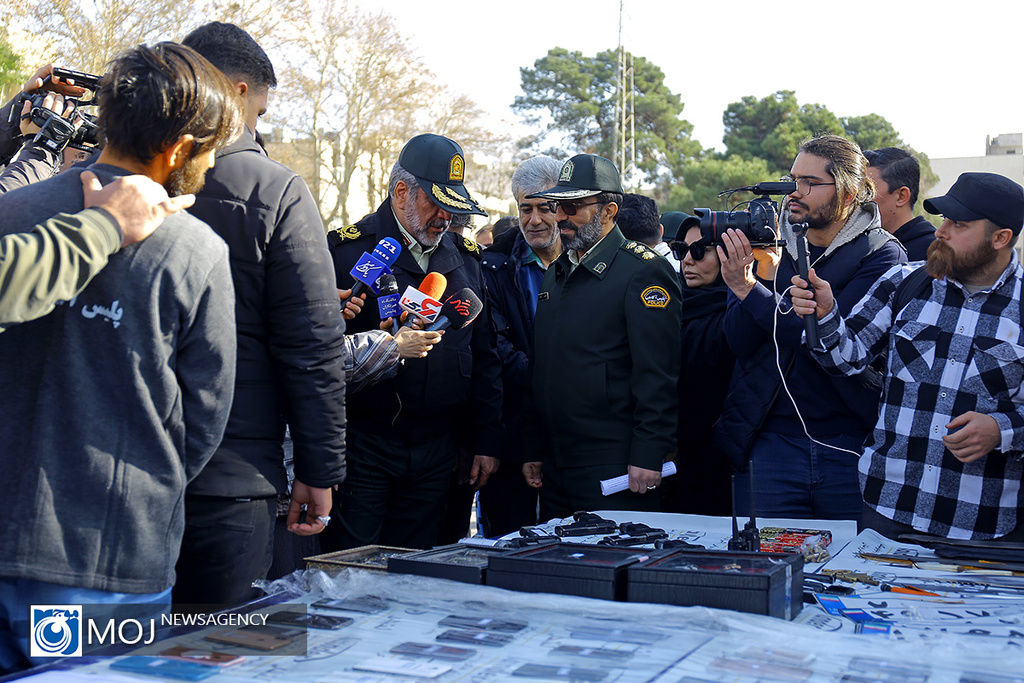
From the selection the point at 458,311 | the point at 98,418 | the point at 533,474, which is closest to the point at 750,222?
the point at 458,311

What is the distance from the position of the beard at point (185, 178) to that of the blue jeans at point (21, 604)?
89 cm

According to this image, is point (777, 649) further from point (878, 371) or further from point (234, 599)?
point (878, 371)

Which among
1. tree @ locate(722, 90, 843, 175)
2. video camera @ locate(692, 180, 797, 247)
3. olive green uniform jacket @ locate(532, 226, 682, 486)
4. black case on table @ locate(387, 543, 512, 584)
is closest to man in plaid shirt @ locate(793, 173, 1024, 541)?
video camera @ locate(692, 180, 797, 247)

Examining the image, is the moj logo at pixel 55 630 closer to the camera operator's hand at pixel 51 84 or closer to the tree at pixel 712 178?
the camera operator's hand at pixel 51 84

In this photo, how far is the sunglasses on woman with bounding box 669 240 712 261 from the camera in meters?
4.15

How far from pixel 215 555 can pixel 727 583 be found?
1.24 meters

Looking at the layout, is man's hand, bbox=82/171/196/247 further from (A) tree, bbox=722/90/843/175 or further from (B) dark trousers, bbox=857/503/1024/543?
(A) tree, bbox=722/90/843/175

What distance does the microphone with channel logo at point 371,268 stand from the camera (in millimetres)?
3777

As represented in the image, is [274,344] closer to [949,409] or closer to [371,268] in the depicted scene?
[371,268]

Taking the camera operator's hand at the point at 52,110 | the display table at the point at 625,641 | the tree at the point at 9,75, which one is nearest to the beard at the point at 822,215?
the display table at the point at 625,641

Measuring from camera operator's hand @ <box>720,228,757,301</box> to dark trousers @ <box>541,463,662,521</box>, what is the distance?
88cm

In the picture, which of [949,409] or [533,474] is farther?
[533,474]

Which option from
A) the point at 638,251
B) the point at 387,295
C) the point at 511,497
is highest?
the point at 638,251

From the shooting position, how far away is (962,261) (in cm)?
331
